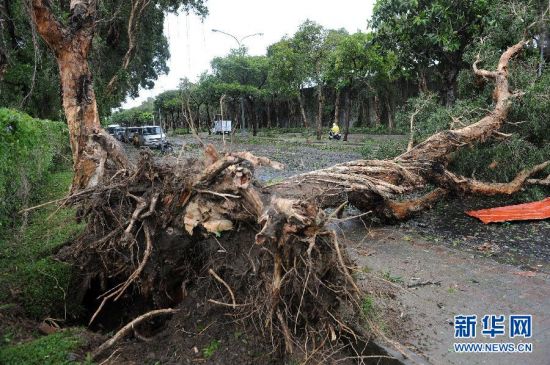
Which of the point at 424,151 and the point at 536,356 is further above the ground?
the point at 424,151

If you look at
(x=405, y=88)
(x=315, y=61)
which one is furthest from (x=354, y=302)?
(x=405, y=88)

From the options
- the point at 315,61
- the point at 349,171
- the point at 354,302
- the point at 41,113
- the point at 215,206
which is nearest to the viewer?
the point at 354,302

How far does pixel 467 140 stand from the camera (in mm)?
7742

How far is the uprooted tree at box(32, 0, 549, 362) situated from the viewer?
3.43m

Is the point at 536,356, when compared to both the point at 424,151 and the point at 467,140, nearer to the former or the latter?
the point at 424,151

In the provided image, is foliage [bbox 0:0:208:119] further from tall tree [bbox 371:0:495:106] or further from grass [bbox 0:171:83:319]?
tall tree [bbox 371:0:495:106]

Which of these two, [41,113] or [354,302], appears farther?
[41,113]

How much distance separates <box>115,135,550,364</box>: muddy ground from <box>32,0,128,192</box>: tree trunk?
91.6 inches

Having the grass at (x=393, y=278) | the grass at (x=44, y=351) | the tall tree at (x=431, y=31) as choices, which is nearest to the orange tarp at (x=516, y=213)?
the grass at (x=393, y=278)

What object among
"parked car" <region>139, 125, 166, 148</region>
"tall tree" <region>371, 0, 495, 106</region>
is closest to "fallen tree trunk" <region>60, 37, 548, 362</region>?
"tall tree" <region>371, 0, 495, 106</region>

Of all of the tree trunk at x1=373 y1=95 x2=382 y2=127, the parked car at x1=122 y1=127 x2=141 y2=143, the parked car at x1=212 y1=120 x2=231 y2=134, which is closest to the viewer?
the parked car at x1=212 y1=120 x2=231 y2=134

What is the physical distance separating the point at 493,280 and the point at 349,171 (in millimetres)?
2465

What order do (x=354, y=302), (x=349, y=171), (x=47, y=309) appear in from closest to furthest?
(x=354, y=302), (x=47, y=309), (x=349, y=171)

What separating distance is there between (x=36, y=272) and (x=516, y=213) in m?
7.34
